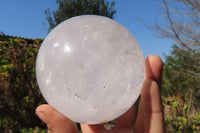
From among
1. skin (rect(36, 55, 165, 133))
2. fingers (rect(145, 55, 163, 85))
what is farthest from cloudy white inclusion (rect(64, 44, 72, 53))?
fingers (rect(145, 55, 163, 85))

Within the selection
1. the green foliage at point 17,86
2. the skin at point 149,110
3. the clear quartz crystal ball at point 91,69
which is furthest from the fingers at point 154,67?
the green foliage at point 17,86

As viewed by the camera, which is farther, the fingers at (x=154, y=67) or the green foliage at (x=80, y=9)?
the green foliage at (x=80, y=9)

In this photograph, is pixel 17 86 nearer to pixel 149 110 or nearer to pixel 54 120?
pixel 54 120

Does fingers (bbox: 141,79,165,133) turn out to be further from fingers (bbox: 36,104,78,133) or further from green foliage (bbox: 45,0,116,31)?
green foliage (bbox: 45,0,116,31)

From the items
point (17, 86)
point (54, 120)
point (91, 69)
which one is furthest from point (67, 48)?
point (17, 86)

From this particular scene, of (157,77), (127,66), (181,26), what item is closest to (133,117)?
(157,77)

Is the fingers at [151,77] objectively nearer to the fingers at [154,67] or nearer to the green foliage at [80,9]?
the fingers at [154,67]
